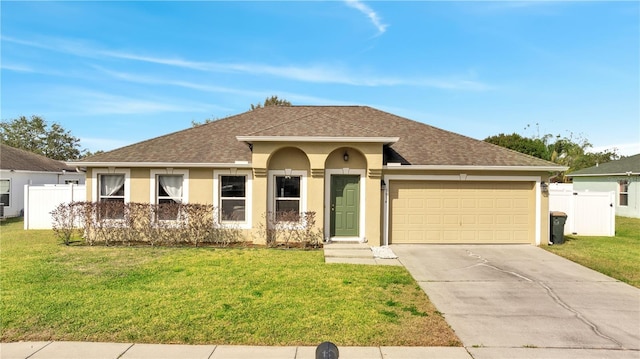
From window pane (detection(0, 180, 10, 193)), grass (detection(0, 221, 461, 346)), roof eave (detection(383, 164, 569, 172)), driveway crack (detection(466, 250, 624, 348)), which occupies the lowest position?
driveway crack (detection(466, 250, 624, 348))

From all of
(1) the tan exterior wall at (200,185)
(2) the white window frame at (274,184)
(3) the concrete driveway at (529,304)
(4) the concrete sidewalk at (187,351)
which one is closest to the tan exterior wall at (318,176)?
(1) the tan exterior wall at (200,185)

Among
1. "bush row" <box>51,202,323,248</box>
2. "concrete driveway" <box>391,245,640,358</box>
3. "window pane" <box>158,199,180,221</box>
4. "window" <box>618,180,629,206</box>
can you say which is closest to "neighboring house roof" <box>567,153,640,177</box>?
"window" <box>618,180,629,206</box>

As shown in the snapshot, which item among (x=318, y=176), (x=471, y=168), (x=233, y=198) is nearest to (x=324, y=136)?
(x=318, y=176)

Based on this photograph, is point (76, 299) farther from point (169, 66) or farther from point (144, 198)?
point (169, 66)

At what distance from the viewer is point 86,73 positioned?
15672 mm

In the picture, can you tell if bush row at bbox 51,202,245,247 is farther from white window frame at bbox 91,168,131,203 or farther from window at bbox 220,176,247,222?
white window frame at bbox 91,168,131,203

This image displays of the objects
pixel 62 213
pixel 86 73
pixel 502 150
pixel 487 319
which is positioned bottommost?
pixel 487 319

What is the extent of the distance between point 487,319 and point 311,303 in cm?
291

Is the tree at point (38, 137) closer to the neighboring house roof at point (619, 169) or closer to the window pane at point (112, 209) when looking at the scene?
the window pane at point (112, 209)

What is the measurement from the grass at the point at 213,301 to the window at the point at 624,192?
22160 millimetres

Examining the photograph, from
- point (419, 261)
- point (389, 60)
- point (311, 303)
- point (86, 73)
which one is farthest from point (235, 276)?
point (86, 73)

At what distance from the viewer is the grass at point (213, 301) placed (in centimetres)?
478

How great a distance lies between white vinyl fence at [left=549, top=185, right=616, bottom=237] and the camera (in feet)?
46.0

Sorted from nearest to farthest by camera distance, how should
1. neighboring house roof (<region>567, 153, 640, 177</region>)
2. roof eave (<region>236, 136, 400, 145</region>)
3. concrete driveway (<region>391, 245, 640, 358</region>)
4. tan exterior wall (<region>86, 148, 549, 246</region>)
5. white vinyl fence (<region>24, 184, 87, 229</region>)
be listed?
concrete driveway (<region>391, 245, 640, 358</region>)
roof eave (<region>236, 136, 400, 145</region>)
tan exterior wall (<region>86, 148, 549, 246</region>)
white vinyl fence (<region>24, 184, 87, 229</region>)
neighboring house roof (<region>567, 153, 640, 177</region>)
